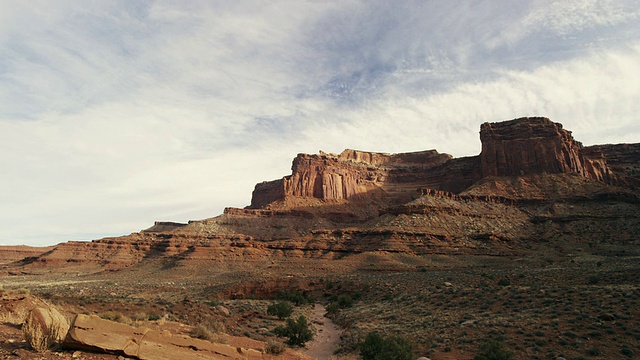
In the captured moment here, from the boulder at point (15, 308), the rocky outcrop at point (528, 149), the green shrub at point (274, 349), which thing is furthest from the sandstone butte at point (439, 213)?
the boulder at point (15, 308)

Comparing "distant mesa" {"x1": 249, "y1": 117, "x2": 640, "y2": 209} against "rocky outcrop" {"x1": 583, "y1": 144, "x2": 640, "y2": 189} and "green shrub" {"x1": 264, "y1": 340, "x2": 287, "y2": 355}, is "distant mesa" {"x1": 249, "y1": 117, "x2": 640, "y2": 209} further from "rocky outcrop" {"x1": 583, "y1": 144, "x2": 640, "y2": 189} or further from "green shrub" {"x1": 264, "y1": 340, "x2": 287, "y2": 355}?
"green shrub" {"x1": 264, "y1": 340, "x2": 287, "y2": 355}

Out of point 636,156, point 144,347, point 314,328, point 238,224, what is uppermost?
point 636,156

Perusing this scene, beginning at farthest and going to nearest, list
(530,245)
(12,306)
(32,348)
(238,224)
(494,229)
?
(238,224), (494,229), (530,245), (12,306), (32,348)

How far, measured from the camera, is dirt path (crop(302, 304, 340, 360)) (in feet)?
63.3

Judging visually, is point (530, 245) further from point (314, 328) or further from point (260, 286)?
point (314, 328)

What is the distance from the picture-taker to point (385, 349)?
1562cm

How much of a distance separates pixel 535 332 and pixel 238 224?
9334 cm

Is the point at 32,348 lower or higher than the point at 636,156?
lower

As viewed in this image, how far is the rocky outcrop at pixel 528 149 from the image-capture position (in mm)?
94500

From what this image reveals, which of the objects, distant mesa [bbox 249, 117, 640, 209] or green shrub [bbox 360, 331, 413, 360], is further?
distant mesa [bbox 249, 117, 640, 209]

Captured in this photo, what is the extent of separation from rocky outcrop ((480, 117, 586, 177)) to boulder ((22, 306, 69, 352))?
102 metres

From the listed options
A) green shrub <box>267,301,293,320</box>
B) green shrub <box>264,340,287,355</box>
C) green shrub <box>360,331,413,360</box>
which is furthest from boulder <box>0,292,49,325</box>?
green shrub <box>267,301,293,320</box>

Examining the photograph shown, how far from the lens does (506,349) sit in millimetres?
15383

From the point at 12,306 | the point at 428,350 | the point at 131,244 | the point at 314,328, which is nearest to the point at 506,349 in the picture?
the point at 428,350
